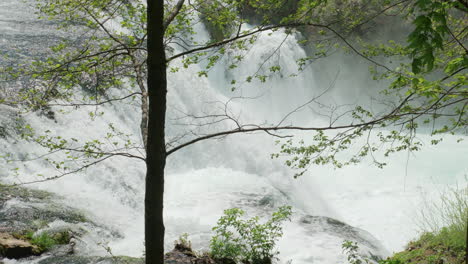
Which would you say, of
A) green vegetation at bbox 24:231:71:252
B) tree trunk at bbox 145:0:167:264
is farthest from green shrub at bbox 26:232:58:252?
tree trunk at bbox 145:0:167:264

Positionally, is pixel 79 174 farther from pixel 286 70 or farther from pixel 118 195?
pixel 286 70

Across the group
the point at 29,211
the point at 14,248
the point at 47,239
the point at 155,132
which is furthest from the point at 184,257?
the point at 155,132

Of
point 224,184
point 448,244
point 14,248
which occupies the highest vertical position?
point 224,184

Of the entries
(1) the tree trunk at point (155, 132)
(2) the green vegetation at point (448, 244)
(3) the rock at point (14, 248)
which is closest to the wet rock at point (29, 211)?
(3) the rock at point (14, 248)

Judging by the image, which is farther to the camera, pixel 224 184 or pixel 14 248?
pixel 224 184

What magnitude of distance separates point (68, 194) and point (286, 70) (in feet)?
34.5

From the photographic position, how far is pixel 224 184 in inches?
373

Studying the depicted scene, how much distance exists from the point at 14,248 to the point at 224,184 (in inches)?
207

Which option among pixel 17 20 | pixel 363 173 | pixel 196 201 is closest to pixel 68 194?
pixel 196 201

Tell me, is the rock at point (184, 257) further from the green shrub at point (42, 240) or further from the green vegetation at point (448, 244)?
the green vegetation at point (448, 244)

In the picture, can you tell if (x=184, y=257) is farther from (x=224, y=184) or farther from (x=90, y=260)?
(x=224, y=184)

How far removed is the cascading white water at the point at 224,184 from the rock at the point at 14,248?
2.32 feet

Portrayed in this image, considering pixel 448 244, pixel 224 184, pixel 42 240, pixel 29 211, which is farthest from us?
pixel 224 184

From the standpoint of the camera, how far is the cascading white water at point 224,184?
22.7 feet
